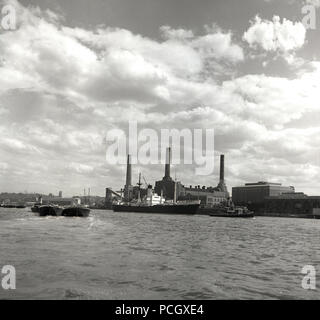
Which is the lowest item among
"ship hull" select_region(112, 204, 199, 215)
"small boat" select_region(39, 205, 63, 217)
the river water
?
"ship hull" select_region(112, 204, 199, 215)

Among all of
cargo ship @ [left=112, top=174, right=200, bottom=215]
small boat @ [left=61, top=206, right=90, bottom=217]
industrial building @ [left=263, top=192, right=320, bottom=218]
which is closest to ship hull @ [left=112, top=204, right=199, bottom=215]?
cargo ship @ [left=112, top=174, right=200, bottom=215]

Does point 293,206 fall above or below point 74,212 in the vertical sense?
below

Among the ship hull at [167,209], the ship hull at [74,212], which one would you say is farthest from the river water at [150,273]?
the ship hull at [167,209]

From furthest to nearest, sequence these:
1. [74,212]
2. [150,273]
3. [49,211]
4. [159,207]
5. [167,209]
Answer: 1. [159,207]
2. [167,209]
3. [49,211]
4. [74,212]
5. [150,273]

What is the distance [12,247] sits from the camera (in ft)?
86.1

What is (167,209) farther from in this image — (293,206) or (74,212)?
(293,206)

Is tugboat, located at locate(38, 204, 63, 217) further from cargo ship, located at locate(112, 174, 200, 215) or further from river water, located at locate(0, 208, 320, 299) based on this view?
river water, located at locate(0, 208, 320, 299)

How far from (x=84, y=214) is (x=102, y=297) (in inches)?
3160

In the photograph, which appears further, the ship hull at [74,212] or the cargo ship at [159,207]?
the cargo ship at [159,207]

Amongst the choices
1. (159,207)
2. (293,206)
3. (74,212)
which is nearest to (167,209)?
(159,207)

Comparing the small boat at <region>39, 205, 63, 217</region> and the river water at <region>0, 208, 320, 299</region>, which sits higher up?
the river water at <region>0, 208, 320, 299</region>

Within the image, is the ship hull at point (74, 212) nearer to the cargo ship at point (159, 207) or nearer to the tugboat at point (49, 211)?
the tugboat at point (49, 211)
